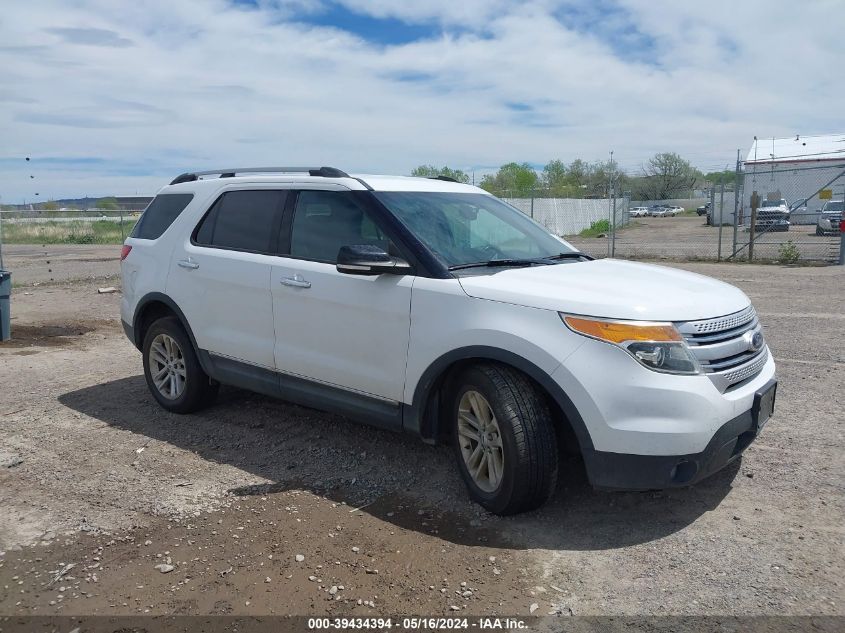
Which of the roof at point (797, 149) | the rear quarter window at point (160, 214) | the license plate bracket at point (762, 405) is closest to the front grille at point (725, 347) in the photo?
the license plate bracket at point (762, 405)

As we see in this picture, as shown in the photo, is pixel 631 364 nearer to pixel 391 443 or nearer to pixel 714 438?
pixel 714 438

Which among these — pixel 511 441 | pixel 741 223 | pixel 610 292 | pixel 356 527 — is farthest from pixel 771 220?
pixel 356 527

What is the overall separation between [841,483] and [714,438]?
4.44 ft

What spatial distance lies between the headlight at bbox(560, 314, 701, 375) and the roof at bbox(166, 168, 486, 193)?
1.91 meters

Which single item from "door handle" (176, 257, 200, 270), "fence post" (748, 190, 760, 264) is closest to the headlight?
"door handle" (176, 257, 200, 270)

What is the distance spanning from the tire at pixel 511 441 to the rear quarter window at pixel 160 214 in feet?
10.4

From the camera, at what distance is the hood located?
3.61 m

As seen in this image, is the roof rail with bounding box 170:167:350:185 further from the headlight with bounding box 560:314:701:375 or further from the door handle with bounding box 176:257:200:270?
the headlight with bounding box 560:314:701:375

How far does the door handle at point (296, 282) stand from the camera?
15.6 ft

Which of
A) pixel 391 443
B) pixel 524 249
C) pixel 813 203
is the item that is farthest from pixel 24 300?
pixel 813 203

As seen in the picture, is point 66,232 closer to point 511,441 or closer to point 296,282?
point 296,282

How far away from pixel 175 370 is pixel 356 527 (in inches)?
104

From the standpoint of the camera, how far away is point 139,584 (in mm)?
3434

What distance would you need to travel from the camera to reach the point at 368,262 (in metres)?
4.18
